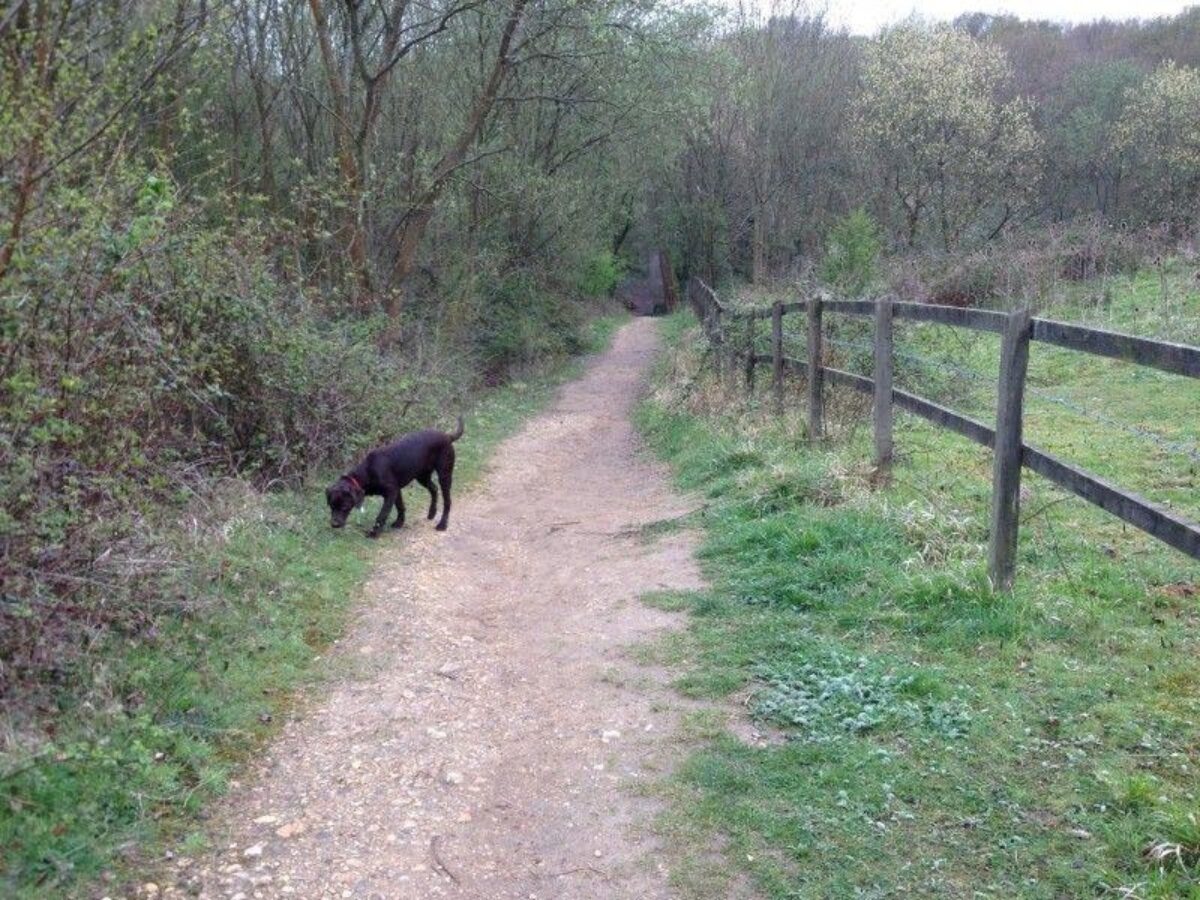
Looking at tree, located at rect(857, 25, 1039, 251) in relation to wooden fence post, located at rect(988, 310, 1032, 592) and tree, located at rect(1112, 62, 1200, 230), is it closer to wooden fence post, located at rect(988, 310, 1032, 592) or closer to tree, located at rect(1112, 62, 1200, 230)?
tree, located at rect(1112, 62, 1200, 230)

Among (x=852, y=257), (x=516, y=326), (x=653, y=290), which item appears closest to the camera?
(x=852, y=257)

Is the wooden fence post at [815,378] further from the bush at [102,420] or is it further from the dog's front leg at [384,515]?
the bush at [102,420]

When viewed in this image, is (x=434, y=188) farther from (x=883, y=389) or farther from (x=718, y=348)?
(x=883, y=389)

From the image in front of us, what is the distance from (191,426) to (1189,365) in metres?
7.03

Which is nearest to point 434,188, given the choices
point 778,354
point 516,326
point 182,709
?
point 778,354

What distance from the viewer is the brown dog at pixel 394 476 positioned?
26.3 feet

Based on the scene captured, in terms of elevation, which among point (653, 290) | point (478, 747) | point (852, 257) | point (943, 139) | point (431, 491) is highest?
point (943, 139)

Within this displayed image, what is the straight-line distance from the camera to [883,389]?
7.81m

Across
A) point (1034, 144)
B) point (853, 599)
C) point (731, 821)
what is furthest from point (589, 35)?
point (1034, 144)

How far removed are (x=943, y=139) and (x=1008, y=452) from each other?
2365cm

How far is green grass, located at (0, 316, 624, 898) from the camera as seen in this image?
3.34 meters

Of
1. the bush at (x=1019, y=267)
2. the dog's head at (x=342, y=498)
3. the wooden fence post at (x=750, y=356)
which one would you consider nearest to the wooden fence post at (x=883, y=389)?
the dog's head at (x=342, y=498)

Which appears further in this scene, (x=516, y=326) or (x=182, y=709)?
(x=516, y=326)

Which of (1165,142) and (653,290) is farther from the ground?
(1165,142)
